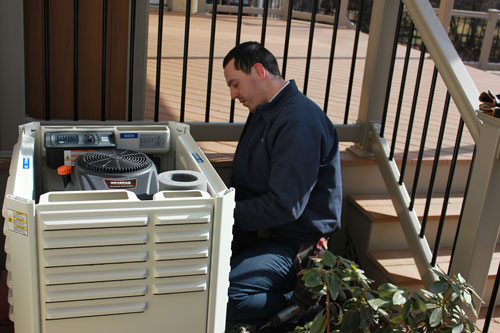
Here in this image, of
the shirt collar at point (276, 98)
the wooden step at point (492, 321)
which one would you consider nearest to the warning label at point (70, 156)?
the shirt collar at point (276, 98)

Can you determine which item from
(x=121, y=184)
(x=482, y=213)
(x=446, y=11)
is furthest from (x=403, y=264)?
(x=446, y=11)

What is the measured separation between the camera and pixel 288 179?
88.0 inches

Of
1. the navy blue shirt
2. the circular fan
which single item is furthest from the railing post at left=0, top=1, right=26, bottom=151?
the navy blue shirt

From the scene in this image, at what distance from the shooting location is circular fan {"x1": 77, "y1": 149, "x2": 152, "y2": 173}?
1885 mm

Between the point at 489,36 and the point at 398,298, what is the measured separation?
27.8 ft

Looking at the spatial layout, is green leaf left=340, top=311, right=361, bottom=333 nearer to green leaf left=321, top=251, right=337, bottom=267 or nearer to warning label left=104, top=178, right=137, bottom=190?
green leaf left=321, top=251, right=337, bottom=267

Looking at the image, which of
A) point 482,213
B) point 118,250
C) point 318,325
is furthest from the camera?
point 482,213

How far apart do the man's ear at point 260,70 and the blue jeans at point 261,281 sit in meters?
0.70

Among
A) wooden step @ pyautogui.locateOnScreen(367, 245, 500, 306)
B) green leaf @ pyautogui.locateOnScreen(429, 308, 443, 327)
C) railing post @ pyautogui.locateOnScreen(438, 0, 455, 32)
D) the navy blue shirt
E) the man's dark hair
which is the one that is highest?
railing post @ pyautogui.locateOnScreen(438, 0, 455, 32)

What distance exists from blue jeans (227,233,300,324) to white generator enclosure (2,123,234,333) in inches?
19.3

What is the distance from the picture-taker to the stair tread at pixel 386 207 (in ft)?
9.53

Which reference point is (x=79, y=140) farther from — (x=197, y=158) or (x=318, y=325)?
(x=318, y=325)

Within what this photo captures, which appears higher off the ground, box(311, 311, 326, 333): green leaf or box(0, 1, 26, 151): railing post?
box(0, 1, 26, 151): railing post

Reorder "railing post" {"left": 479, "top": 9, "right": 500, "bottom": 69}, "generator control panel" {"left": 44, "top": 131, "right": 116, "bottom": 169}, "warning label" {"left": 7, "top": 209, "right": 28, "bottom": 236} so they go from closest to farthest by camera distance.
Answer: "warning label" {"left": 7, "top": 209, "right": 28, "bottom": 236} < "generator control panel" {"left": 44, "top": 131, "right": 116, "bottom": 169} < "railing post" {"left": 479, "top": 9, "right": 500, "bottom": 69}
